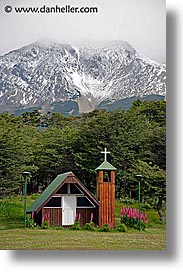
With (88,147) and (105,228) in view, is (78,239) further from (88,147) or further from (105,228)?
(88,147)

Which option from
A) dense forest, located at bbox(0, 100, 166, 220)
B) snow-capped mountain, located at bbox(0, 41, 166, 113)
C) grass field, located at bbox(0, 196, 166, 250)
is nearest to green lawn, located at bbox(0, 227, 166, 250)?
grass field, located at bbox(0, 196, 166, 250)

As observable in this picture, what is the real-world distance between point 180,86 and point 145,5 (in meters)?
0.30

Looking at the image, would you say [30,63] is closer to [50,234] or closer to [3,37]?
[3,37]

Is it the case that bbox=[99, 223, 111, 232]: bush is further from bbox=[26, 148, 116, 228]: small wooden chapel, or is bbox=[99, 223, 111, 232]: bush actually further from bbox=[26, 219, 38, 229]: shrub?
bbox=[26, 219, 38, 229]: shrub

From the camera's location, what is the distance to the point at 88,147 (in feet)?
6.89

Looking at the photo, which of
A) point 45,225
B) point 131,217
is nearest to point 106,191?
point 131,217

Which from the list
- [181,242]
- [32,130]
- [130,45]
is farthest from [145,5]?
[181,242]

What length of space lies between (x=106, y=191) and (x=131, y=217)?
4.8 inches

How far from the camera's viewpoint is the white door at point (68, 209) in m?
2.05

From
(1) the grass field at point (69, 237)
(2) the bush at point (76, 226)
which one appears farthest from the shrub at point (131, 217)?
(2) the bush at point (76, 226)

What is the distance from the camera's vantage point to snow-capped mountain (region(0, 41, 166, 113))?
6.97 feet

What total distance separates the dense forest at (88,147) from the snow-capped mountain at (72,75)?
52mm

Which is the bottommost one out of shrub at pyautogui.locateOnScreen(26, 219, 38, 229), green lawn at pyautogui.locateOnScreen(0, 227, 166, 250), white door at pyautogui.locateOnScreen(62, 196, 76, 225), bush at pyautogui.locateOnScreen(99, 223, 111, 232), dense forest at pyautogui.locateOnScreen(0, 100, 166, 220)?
green lawn at pyautogui.locateOnScreen(0, 227, 166, 250)

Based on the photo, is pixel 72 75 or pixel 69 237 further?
pixel 72 75
